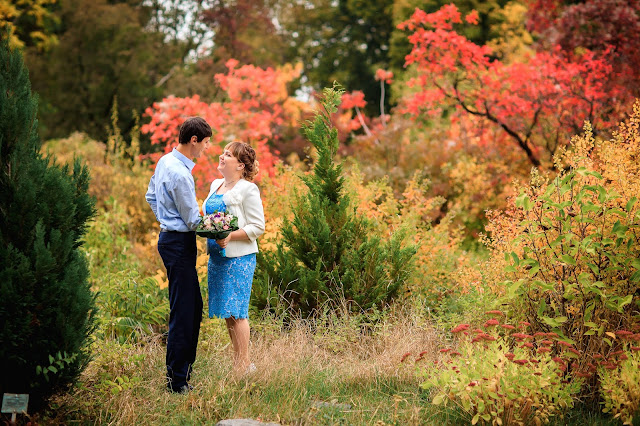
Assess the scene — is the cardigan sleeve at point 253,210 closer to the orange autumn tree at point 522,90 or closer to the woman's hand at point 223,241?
the woman's hand at point 223,241

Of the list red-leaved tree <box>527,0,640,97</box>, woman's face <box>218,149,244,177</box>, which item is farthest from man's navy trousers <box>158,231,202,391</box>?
red-leaved tree <box>527,0,640,97</box>

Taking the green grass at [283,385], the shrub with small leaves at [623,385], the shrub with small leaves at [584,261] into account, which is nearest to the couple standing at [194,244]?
the green grass at [283,385]

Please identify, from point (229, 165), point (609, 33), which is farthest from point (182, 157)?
point (609, 33)

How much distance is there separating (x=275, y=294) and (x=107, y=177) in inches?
222

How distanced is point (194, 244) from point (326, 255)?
178cm

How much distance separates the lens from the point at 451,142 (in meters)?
11.5

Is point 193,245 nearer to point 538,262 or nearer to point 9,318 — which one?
point 9,318

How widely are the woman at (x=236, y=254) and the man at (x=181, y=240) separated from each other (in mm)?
190

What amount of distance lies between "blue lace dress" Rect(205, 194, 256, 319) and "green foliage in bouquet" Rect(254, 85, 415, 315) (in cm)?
113

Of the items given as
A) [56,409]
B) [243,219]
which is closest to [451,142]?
[243,219]

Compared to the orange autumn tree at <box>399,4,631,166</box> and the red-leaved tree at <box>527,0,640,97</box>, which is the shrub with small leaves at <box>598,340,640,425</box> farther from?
the red-leaved tree at <box>527,0,640,97</box>

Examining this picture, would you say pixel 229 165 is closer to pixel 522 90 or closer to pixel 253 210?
pixel 253 210

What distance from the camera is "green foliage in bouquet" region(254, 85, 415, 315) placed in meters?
5.48

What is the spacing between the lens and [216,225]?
3.94m
